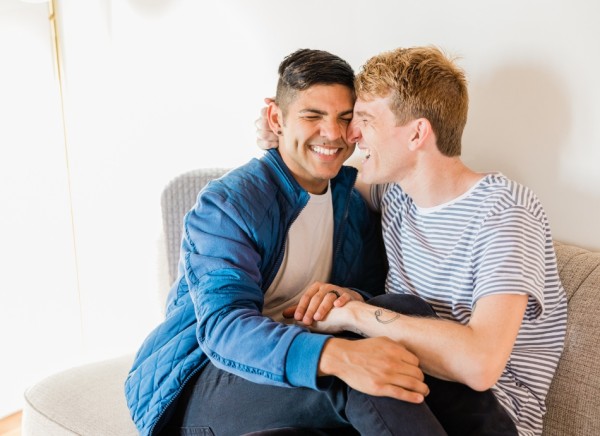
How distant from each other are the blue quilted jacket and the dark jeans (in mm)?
47

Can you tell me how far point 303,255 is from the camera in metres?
1.65

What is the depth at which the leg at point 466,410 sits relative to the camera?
1.23 metres

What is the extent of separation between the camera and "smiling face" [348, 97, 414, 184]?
1.50 m

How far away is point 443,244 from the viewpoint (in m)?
1.48

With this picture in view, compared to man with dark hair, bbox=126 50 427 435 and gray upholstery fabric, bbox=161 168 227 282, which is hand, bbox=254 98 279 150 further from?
gray upholstery fabric, bbox=161 168 227 282

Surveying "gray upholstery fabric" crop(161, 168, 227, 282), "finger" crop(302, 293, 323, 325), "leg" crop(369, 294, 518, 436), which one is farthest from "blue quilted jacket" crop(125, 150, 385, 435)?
"gray upholstery fabric" crop(161, 168, 227, 282)

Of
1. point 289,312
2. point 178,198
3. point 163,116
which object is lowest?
point 289,312

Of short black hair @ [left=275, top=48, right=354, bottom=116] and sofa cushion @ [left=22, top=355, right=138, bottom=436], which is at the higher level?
short black hair @ [left=275, top=48, right=354, bottom=116]

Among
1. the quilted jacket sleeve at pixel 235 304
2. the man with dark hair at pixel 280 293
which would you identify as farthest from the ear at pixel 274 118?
the quilted jacket sleeve at pixel 235 304

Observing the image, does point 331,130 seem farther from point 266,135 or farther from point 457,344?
point 457,344

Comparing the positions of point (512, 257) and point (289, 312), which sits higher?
point (512, 257)

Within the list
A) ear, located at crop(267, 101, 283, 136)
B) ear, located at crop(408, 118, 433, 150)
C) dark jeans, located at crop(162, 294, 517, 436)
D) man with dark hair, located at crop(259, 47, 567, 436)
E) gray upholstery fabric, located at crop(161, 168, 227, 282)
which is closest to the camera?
dark jeans, located at crop(162, 294, 517, 436)

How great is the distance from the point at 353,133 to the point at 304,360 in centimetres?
59

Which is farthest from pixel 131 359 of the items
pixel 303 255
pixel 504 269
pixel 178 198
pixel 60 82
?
pixel 60 82
